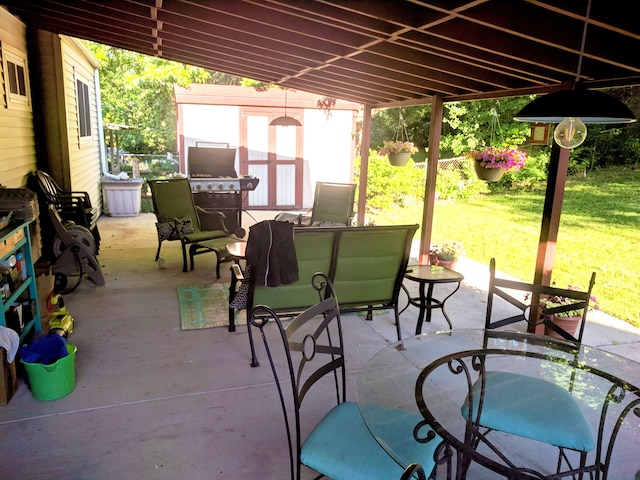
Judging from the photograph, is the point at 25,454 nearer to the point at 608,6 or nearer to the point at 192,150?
the point at 608,6

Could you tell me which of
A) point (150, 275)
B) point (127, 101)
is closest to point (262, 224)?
point (150, 275)

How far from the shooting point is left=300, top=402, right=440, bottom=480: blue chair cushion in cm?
167

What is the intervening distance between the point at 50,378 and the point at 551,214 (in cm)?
365

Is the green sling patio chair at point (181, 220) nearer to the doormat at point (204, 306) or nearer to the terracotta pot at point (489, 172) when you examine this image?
the doormat at point (204, 306)

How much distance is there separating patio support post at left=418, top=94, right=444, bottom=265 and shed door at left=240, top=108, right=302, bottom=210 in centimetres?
487

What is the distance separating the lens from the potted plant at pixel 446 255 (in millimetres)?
5332

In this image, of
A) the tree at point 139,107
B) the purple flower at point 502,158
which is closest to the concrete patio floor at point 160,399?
the purple flower at point 502,158

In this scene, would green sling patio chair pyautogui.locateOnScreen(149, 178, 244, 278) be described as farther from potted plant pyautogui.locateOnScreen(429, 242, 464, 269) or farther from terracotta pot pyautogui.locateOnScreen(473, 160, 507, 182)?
terracotta pot pyautogui.locateOnScreen(473, 160, 507, 182)

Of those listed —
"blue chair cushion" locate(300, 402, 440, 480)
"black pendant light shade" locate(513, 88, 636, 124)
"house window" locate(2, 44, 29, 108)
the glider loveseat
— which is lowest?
"blue chair cushion" locate(300, 402, 440, 480)

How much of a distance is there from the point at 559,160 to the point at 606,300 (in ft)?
7.39

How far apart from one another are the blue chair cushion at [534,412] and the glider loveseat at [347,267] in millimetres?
1459

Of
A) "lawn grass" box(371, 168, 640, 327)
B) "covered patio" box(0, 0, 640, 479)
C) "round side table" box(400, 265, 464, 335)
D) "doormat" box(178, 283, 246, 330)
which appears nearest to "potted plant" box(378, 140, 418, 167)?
"covered patio" box(0, 0, 640, 479)

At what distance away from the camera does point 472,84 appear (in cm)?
464

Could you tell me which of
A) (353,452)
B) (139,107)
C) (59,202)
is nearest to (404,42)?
(353,452)
